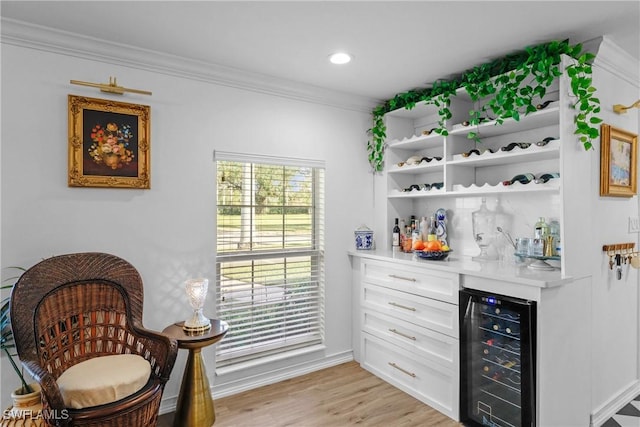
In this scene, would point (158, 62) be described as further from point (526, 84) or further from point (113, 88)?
point (526, 84)

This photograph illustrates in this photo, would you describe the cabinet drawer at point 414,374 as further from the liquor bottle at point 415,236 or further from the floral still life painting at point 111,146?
the floral still life painting at point 111,146

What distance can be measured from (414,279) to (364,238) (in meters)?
0.73

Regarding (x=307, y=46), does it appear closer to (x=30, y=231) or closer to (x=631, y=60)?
(x=30, y=231)

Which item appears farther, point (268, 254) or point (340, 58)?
point (268, 254)

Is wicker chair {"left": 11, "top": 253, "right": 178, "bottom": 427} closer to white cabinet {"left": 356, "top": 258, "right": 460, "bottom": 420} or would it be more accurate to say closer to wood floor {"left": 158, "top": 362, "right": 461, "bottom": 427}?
wood floor {"left": 158, "top": 362, "right": 461, "bottom": 427}

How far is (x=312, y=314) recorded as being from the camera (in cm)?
340

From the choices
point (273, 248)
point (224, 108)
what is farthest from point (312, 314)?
point (224, 108)

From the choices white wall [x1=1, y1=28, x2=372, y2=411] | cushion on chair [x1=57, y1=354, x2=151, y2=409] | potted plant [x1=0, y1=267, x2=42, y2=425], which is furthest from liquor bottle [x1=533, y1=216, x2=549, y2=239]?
potted plant [x1=0, y1=267, x2=42, y2=425]

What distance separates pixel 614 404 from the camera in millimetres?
2625

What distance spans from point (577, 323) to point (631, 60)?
6.00 feet

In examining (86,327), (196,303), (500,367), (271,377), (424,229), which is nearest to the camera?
(86,327)

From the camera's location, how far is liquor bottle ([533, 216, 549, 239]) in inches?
99.7

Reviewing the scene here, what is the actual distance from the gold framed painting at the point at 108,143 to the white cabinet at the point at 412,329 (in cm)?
201

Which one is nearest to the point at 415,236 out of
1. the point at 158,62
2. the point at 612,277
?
the point at 612,277
